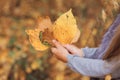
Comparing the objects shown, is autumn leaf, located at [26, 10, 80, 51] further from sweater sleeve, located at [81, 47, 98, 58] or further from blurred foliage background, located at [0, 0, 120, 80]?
blurred foliage background, located at [0, 0, 120, 80]

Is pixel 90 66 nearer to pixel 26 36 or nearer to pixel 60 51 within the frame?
pixel 60 51

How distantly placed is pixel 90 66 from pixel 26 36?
104cm

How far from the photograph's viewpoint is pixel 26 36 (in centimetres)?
212

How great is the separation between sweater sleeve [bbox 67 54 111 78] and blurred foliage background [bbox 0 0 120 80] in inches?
31.2

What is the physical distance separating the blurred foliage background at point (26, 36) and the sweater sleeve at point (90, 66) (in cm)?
79

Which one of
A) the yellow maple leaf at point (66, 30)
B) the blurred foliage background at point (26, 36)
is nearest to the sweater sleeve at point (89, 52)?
the yellow maple leaf at point (66, 30)

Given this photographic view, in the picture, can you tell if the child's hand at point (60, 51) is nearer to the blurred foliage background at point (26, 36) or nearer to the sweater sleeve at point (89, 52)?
the sweater sleeve at point (89, 52)

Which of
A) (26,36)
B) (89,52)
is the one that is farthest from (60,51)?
(26,36)

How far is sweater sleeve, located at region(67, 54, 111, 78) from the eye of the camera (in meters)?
1.10

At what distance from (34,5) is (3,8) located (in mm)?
153

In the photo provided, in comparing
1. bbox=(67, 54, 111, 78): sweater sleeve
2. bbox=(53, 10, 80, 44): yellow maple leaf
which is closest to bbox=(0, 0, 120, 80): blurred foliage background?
bbox=(53, 10, 80, 44): yellow maple leaf

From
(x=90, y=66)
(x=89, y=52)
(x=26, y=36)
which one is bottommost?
(x=90, y=66)

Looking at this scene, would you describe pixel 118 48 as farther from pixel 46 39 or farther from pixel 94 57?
pixel 46 39

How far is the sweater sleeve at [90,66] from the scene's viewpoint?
1.10 m
